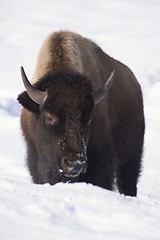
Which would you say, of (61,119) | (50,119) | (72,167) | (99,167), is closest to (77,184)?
(72,167)

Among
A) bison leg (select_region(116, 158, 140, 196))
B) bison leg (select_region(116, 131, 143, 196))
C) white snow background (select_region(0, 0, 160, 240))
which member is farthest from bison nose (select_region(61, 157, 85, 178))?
bison leg (select_region(116, 158, 140, 196))

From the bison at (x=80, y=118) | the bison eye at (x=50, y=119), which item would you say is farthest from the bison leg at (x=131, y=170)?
the bison eye at (x=50, y=119)

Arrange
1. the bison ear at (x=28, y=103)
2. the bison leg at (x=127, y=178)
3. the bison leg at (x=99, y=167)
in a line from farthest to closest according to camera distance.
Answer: the bison leg at (x=127, y=178)
the bison leg at (x=99, y=167)
the bison ear at (x=28, y=103)

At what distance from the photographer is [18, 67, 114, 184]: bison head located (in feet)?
13.4

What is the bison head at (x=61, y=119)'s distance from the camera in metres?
4.08

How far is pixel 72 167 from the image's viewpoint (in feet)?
13.1

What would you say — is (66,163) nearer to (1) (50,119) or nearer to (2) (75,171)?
(2) (75,171)

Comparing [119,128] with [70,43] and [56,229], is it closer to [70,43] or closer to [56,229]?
[70,43]

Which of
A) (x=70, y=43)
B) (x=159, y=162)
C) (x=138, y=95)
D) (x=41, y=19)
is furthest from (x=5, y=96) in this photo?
(x=41, y=19)

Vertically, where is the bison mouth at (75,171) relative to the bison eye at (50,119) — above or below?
below

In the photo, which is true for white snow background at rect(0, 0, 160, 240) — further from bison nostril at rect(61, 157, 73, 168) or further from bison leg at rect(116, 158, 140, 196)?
bison leg at rect(116, 158, 140, 196)

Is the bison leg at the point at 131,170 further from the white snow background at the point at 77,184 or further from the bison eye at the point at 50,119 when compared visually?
the bison eye at the point at 50,119

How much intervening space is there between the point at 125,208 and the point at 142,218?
0.42ft

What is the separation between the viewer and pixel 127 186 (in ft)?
21.8
